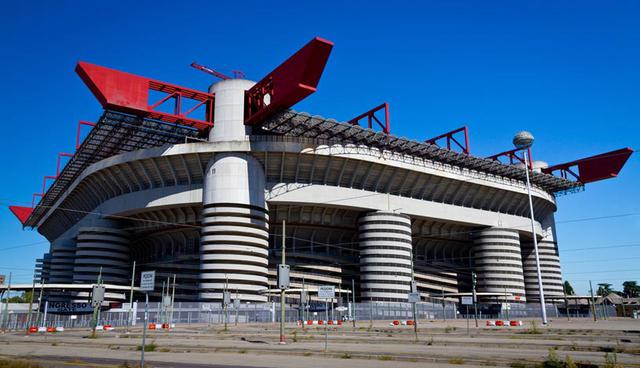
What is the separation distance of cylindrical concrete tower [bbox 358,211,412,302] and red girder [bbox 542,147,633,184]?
3890 centimetres

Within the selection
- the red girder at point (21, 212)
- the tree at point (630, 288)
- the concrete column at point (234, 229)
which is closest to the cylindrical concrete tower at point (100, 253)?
the concrete column at point (234, 229)

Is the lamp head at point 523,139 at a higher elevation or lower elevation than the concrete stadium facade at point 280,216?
higher

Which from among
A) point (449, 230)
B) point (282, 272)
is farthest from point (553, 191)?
point (282, 272)

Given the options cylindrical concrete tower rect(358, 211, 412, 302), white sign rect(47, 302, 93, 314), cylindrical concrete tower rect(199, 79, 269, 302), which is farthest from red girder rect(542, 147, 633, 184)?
white sign rect(47, 302, 93, 314)

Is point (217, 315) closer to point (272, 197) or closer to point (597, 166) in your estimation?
point (272, 197)

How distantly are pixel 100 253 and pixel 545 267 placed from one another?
74.7 metres

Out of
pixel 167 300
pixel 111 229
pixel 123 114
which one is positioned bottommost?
pixel 167 300

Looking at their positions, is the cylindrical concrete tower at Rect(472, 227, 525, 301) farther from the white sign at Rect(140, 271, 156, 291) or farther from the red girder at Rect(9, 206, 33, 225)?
the red girder at Rect(9, 206, 33, 225)

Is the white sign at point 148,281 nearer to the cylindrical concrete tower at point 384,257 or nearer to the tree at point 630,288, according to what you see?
the cylindrical concrete tower at point 384,257

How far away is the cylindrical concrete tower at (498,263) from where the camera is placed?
84.4m

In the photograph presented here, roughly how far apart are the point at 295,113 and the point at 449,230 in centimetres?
3829

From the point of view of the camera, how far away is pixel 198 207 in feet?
228

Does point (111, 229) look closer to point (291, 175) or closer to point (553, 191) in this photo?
point (291, 175)

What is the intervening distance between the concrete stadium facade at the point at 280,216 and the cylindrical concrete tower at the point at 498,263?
18 centimetres
